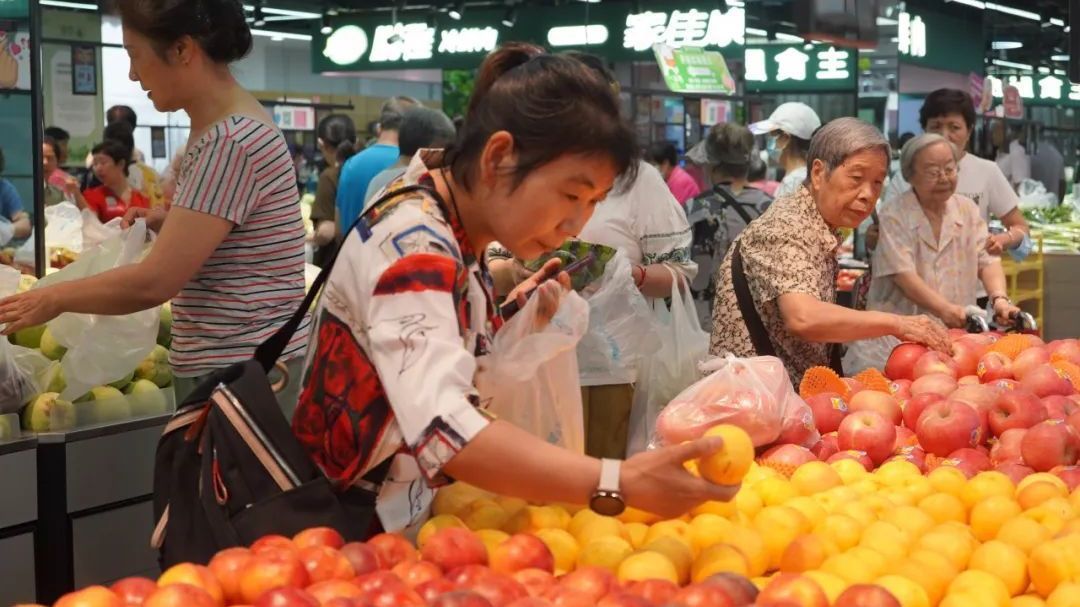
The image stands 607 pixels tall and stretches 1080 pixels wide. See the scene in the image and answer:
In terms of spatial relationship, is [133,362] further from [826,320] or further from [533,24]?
[533,24]

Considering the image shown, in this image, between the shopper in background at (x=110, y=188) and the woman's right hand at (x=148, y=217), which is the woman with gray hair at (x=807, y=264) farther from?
the shopper in background at (x=110, y=188)

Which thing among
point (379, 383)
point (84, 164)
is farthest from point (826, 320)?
point (84, 164)

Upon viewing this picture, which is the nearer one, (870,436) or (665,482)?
(665,482)

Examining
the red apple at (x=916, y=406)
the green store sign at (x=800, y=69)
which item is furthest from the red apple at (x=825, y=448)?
the green store sign at (x=800, y=69)

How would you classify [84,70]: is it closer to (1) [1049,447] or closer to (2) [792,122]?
(2) [792,122]

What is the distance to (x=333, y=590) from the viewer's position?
5.17 ft

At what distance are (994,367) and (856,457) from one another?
38.0 inches

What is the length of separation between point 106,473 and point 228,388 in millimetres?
1585

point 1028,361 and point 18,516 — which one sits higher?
point 1028,361

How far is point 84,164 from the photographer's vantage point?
12570mm

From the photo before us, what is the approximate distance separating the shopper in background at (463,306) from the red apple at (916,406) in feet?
4.36

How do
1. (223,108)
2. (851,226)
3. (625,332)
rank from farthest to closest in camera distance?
(625,332)
(851,226)
(223,108)

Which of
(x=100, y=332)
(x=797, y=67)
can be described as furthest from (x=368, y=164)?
(x=797, y=67)

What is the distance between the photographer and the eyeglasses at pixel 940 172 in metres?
4.72
